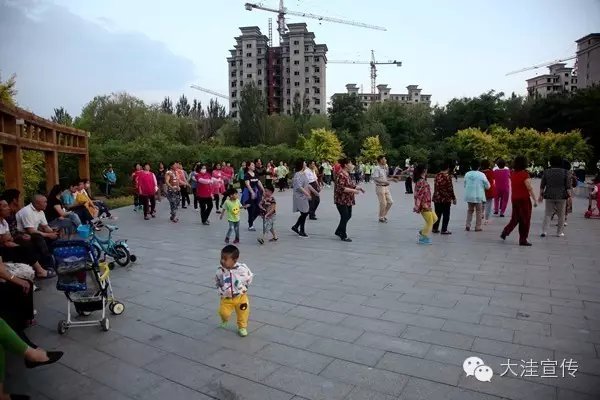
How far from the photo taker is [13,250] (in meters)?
5.48

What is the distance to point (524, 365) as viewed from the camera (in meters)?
3.30

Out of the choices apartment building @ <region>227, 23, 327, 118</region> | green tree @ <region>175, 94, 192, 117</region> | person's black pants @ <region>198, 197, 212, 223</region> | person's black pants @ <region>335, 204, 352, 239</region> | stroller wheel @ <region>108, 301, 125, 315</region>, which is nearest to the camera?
stroller wheel @ <region>108, 301, 125, 315</region>

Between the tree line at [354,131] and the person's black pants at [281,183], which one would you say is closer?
the person's black pants at [281,183]

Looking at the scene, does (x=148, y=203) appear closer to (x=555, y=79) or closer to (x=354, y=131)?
(x=354, y=131)

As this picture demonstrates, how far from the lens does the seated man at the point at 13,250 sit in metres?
5.23

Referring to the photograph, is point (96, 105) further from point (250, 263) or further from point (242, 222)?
point (250, 263)

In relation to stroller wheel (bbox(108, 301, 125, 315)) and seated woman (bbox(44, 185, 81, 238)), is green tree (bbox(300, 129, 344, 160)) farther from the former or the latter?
stroller wheel (bbox(108, 301, 125, 315))

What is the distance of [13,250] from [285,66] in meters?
96.2

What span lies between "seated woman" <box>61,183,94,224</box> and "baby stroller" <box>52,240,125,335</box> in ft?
12.4

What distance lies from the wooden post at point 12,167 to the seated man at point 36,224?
265 centimetres

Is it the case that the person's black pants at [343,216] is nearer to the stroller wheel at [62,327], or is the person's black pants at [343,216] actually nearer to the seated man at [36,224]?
the seated man at [36,224]

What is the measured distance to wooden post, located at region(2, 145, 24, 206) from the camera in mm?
8031

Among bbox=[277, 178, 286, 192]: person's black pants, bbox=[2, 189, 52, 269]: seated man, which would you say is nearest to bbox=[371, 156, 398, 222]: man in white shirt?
bbox=[2, 189, 52, 269]: seated man

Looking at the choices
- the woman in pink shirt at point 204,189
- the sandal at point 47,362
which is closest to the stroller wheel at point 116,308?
the sandal at point 47,362
